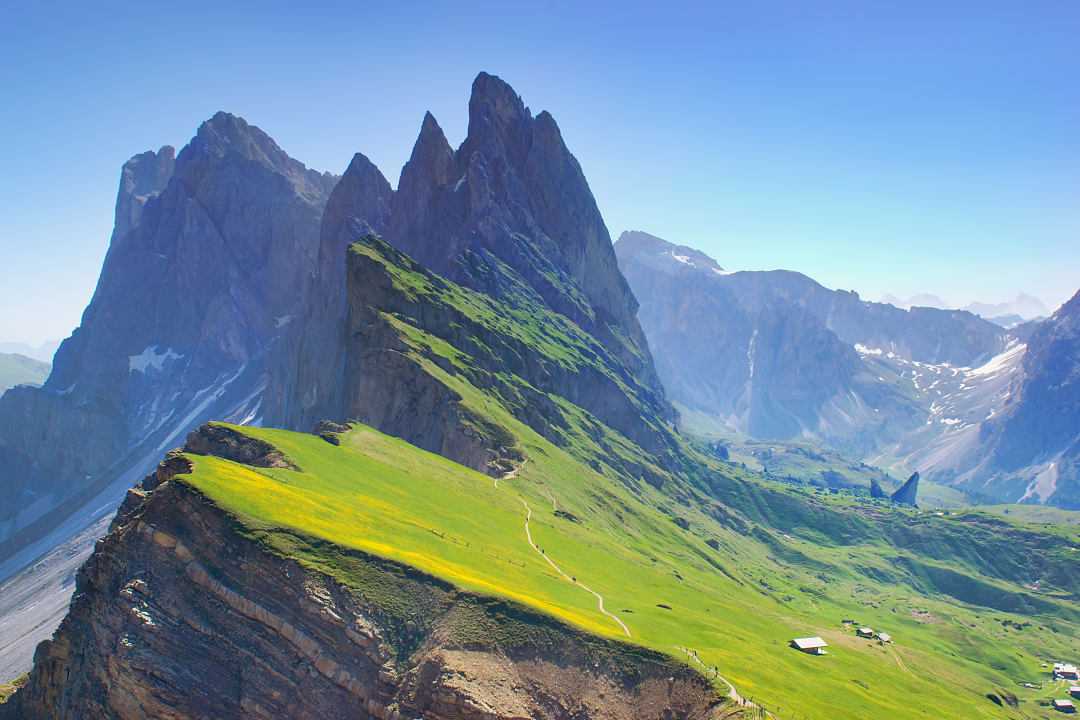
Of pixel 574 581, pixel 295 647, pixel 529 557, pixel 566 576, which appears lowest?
pixel 574 581

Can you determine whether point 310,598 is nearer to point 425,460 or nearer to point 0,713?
point 0,713

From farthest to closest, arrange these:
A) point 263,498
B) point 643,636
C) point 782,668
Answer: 1. point 782,668
2. point 643,636
3. point 263,498

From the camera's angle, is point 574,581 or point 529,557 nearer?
point 574,581

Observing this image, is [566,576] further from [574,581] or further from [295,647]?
[295,647]

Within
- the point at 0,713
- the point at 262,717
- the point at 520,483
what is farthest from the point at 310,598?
the point at 520,483

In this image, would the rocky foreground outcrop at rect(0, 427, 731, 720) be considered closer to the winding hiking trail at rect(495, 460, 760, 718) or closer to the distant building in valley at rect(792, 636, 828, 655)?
the winding hiking trail at rect(495, 460, 760, 718)

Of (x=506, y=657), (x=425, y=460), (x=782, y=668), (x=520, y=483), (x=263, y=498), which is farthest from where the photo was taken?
(x=520, y=483)

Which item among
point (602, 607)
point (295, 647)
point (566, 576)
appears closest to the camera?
point (295, 647)

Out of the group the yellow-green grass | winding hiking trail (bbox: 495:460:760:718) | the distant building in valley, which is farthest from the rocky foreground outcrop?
the distant building in valley

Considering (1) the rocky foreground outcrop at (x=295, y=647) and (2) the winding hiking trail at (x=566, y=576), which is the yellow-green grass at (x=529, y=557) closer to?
(2) the winding hiking trail at (x=566, y=576)

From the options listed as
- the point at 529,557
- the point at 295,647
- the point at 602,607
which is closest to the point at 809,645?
the point at 529,557
